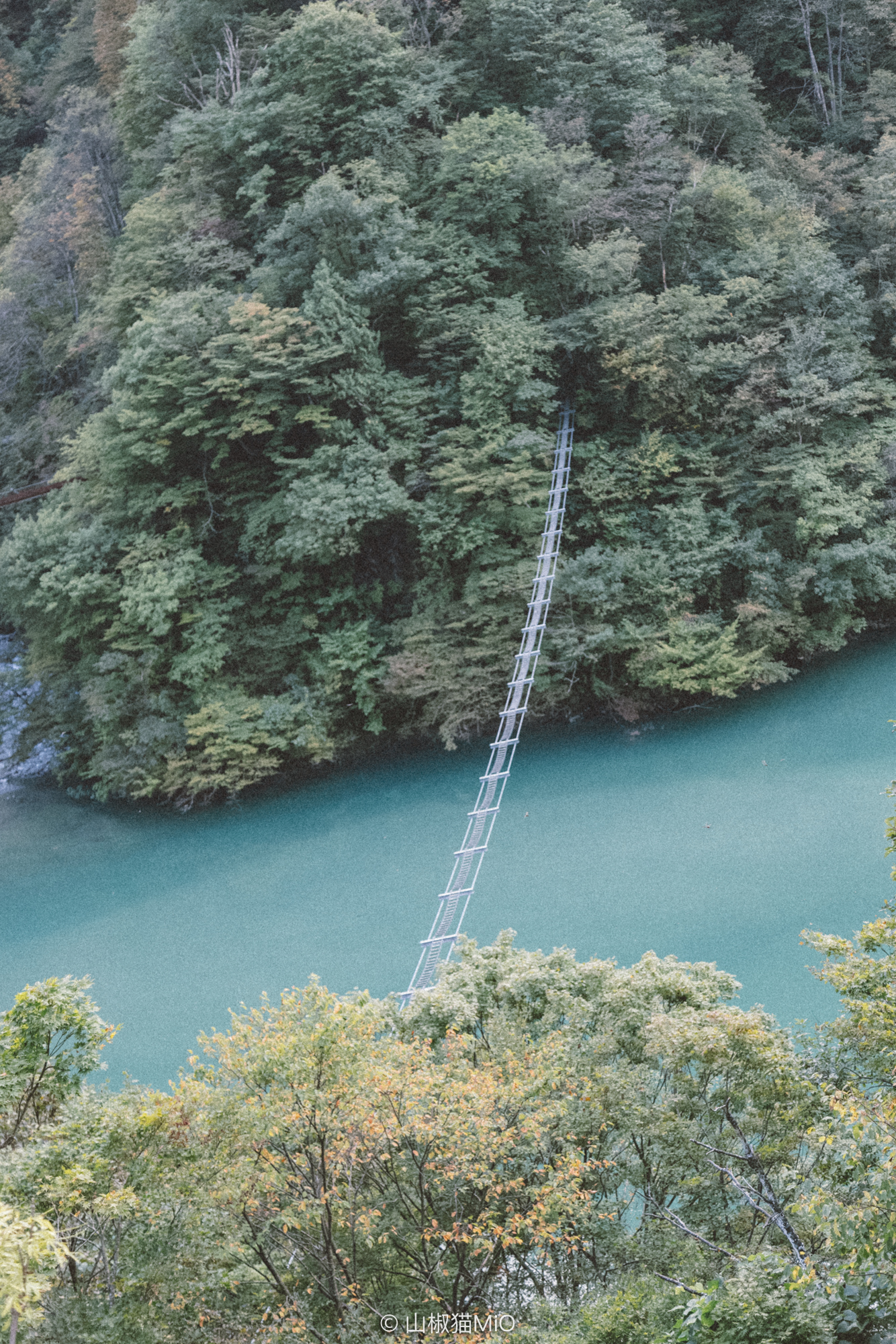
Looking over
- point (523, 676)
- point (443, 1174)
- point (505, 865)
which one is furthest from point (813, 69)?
point (443, 1174)

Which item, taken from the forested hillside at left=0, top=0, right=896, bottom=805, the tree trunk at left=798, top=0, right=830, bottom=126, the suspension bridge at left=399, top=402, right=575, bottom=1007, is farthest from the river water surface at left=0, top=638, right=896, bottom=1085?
the tree trunk at left=798, top=0, right=830, bottom=126

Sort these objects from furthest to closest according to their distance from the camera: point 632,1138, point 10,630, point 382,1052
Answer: point 10,630 → point 632,1138 → point 382,1052

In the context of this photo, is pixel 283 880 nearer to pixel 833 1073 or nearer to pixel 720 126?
pixel 833 1073

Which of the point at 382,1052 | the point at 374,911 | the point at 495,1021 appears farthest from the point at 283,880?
the point at 382,1052

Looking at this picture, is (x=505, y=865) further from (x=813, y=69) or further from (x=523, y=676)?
(x=813, y=69)

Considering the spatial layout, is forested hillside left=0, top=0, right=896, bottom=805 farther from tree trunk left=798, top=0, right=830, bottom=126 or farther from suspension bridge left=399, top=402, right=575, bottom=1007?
tree trunk left=798, top=0, right=830, bottom=126
